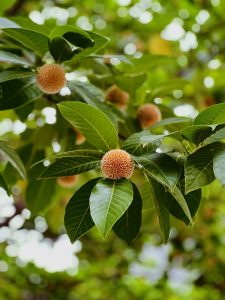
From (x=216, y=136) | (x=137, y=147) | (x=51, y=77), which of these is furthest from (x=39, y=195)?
(x=216, y=136)

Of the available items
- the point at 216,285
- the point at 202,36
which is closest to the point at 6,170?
the point at 202,36

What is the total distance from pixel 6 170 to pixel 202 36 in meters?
1.45

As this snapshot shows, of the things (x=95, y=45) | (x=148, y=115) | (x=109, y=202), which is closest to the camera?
(x=109, y=202)

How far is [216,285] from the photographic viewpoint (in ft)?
9.83

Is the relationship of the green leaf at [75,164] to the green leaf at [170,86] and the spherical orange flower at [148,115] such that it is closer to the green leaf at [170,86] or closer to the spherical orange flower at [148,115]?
the spherical orange flower at [148,115]

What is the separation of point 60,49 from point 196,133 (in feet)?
0.98

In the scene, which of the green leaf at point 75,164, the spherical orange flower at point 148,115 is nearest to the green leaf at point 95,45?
the green leaf at point 75,164

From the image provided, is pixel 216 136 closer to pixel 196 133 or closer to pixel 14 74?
pixel 196 133

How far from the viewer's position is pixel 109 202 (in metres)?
0.75

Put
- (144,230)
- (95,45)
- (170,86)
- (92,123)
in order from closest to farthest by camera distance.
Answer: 1. (92,123)
2. (95,45)
3. (170,86)
4. (144,230)

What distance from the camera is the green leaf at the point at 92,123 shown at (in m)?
0.84

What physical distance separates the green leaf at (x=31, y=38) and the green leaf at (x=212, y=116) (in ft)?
1.09

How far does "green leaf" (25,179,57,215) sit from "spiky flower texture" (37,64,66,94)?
52cm

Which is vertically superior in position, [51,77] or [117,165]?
Answer: [51,77]
